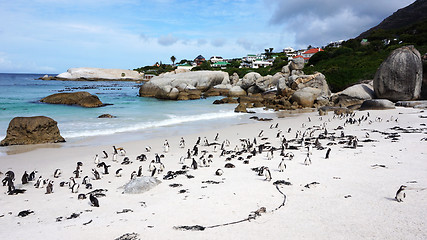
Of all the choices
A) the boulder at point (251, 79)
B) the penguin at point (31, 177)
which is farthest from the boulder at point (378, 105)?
the penguin at point (31, 177)

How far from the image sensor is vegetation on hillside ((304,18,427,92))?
34.3 meters

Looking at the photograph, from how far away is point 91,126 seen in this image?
57.5 feet

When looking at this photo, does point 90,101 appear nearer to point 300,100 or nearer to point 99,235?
point 300,100

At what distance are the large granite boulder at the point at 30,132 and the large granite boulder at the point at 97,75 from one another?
109374mm

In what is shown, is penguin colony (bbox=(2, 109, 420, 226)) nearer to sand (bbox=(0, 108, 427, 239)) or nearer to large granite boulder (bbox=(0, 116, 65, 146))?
→ sand (bbox=(0, 108, 427, 239))

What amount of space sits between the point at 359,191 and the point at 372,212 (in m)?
1.01

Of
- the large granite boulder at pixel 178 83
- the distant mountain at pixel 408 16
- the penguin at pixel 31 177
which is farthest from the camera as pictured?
the distant mountain at pixel 408 16

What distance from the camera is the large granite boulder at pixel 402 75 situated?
73.2 feet

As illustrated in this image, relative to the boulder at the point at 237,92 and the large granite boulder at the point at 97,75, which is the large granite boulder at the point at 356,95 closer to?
the boulder at the point at 237,92

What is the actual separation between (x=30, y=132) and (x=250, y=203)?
11.6m

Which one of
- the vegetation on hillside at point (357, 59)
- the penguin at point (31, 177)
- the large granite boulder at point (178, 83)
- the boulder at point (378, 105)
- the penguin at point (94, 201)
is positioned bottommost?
the penguin at point (31, 177)

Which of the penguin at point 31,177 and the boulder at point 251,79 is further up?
the boulder at point 251,79

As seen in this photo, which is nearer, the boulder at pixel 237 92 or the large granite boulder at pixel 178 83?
the boulder at pixel 237 92

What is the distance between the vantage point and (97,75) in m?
118
